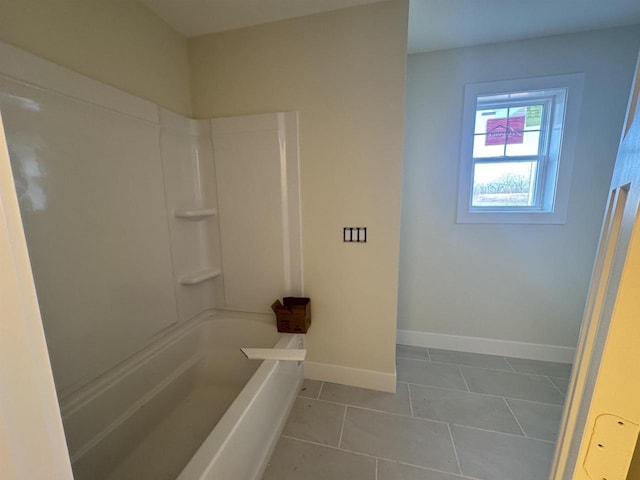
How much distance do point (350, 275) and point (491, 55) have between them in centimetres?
196

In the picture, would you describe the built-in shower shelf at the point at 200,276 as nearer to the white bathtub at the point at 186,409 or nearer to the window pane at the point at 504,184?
the white bathtub at the point at 186,409

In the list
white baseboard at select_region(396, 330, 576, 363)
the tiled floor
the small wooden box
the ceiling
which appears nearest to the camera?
the tiled floor

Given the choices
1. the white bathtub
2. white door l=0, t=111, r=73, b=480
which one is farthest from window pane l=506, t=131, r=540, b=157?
white door l=0, t=111, r=73, b=480

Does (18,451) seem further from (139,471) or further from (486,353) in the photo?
(486,353)

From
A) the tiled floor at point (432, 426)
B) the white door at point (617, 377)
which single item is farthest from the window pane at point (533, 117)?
the white door at point (617, 377)

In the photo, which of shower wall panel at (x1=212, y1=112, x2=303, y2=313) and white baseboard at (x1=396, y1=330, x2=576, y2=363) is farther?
white baseboard at (x1=396, y1=330, x2=576, y2=363)

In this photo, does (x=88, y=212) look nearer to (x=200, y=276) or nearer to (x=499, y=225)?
(x=200, y=276)

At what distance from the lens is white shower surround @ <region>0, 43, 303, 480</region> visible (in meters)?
1.07

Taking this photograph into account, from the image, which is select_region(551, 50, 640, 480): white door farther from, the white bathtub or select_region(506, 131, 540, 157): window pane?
select_region(506, 131, 540, 157): window pane

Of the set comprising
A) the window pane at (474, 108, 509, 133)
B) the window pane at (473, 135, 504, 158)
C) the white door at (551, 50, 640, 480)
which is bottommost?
the white door at (551, 50, 640, 480)

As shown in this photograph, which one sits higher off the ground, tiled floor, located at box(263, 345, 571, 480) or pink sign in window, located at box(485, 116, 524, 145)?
pink sign in window, located at box(485, 116, 524, 145)

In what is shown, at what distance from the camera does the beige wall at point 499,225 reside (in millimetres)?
1763

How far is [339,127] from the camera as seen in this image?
1.64m

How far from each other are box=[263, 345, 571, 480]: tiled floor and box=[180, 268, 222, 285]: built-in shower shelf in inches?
42.3
